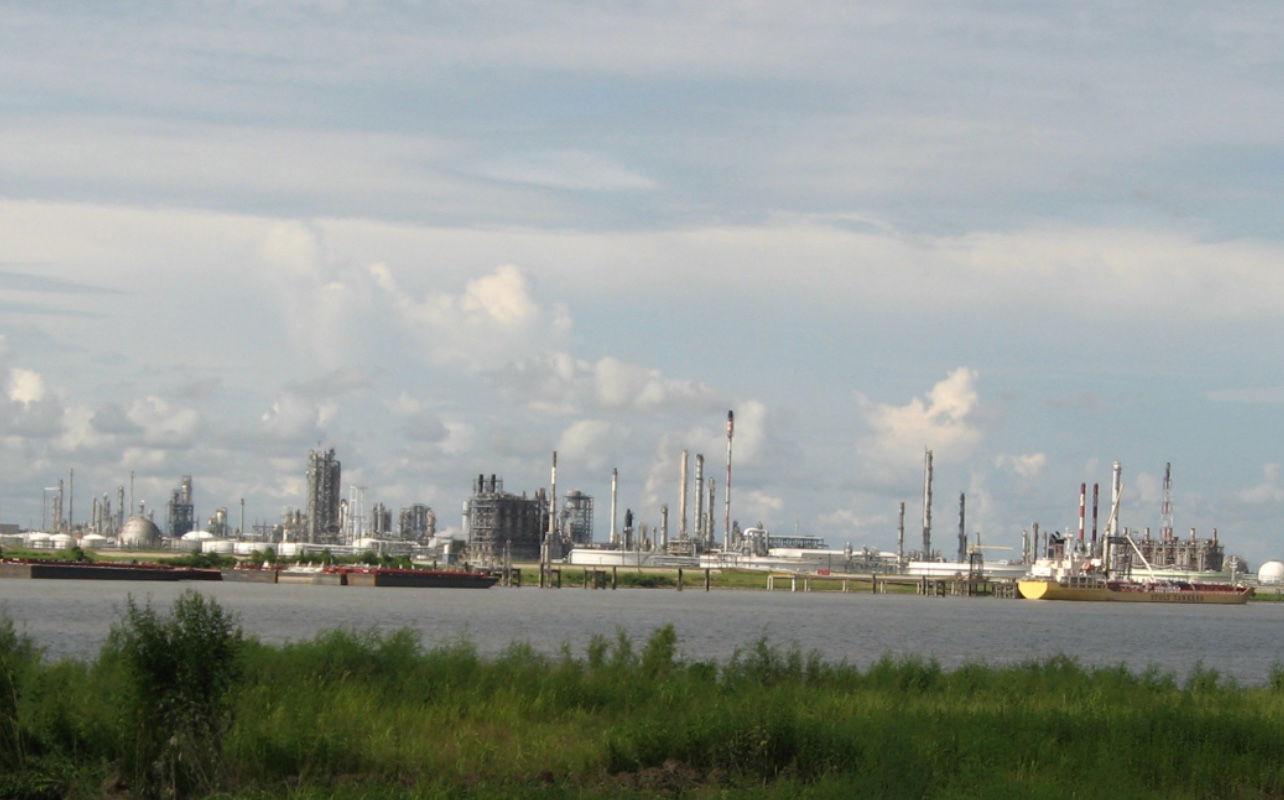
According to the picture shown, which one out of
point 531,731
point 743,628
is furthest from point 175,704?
point 743,628

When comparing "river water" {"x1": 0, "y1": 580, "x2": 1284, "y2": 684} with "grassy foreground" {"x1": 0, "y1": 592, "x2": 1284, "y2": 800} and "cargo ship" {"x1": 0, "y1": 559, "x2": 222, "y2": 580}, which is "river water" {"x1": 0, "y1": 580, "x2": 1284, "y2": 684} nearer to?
"grassy foreground" {"x1": 0, "y1": 592, "x2": 1284, "y2": 800}

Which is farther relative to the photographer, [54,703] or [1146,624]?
[1146,624]

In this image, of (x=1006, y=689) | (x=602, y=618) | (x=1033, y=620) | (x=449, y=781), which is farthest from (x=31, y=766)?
(x=1033, y=620)

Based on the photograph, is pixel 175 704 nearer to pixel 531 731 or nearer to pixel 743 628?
pixel 531 731

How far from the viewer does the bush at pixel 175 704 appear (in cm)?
2334

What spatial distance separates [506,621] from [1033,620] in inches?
2479

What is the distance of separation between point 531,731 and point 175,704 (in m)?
7.99

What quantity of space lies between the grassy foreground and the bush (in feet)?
0.10

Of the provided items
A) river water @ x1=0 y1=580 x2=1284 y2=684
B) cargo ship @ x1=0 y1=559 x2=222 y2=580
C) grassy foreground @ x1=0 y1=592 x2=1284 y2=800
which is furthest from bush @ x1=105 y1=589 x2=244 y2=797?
cargo ship @ x1=0 y1=559 x2=222 y2=580

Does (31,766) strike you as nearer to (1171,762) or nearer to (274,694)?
(274,694)

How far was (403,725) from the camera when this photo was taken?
29625 mm

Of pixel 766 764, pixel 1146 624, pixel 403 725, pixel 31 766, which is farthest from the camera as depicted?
pixel 1146 624

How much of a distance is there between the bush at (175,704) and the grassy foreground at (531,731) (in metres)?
0.03

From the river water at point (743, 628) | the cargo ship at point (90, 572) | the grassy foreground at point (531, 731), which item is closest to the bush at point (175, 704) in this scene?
the grassy foreground at point (531, 731)
